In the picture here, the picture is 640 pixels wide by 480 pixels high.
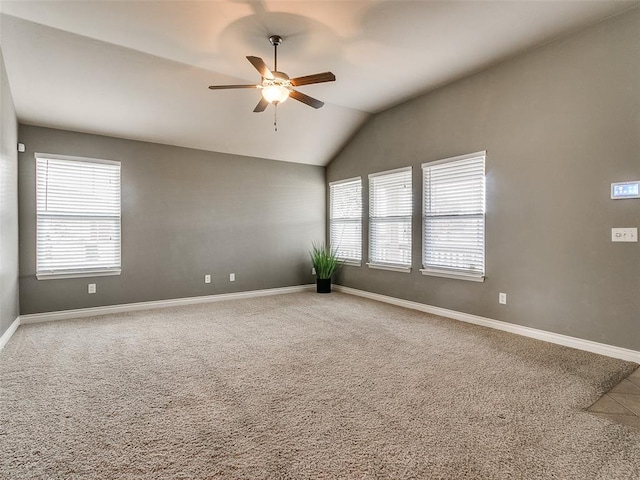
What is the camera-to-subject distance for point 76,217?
452cm

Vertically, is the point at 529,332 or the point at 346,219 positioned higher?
the point at 346,219

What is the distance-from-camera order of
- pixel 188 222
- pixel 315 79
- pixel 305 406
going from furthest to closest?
pixel 188 222
pixel 315 79
pixel 305 406

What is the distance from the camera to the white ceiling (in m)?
2.90

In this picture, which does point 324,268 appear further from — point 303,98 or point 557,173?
point 557,173

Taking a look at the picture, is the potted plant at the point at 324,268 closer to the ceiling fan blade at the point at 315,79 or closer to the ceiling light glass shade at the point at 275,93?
the ceiling light glass shade at the point at 275,93

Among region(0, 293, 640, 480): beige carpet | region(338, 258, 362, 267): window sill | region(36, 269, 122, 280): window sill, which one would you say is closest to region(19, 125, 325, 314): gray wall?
region(36, 269, 122, 280): window sill

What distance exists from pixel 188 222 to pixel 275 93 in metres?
2.98

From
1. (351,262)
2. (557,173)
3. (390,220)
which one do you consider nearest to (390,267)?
(390,220)

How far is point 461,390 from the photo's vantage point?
2.46 metres

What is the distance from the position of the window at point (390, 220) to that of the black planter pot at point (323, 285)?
95 cm

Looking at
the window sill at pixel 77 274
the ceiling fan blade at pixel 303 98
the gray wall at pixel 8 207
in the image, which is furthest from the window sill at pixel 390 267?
the gray wall at pixel 8 207

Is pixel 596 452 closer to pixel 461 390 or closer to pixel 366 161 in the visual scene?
pixel 461 390

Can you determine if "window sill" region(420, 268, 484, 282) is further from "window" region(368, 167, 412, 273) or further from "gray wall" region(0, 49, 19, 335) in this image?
"gray wall" region(0, 49, 19, 335)

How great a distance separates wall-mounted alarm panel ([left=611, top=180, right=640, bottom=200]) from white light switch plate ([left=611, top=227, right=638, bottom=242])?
0.29 meters
